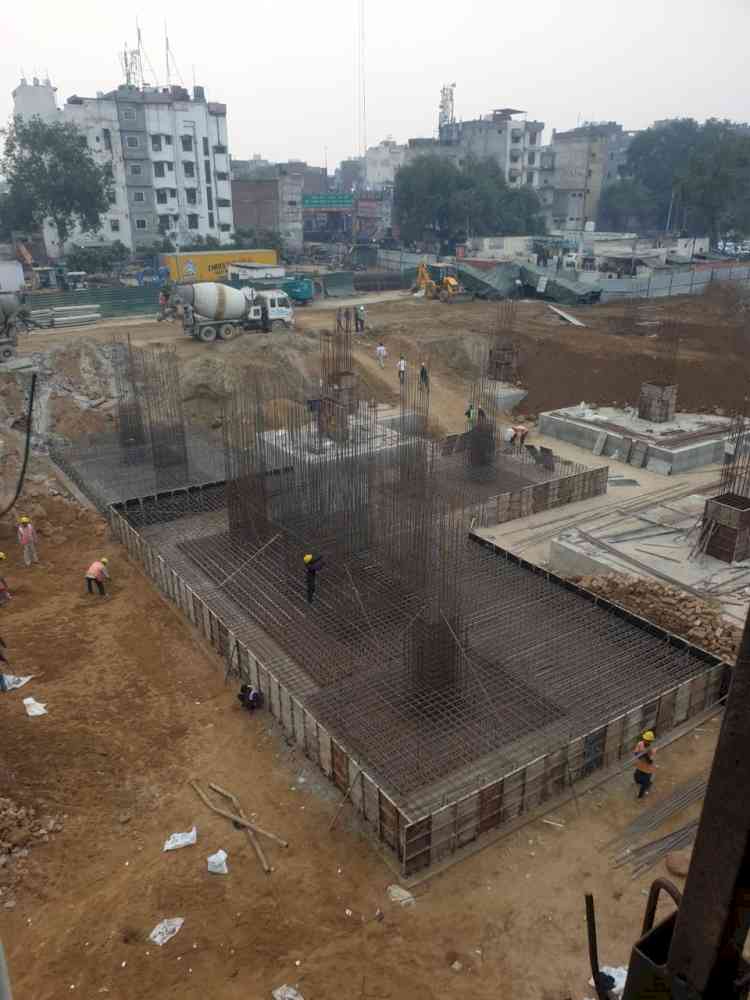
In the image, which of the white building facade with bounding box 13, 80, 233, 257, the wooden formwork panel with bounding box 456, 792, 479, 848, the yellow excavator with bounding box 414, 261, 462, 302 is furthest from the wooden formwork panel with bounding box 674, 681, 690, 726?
the white building facade with bounding box 13, 80, 233, 257

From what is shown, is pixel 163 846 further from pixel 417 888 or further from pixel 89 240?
pixel 89 240

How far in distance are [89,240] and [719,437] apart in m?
43.0

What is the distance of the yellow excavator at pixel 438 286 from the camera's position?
118 feet

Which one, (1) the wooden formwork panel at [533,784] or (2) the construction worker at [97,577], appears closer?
(1) the wooden formwork panel at [533,784]

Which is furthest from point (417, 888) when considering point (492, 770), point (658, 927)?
point (658, 927)

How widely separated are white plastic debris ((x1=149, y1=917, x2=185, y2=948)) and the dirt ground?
7cm

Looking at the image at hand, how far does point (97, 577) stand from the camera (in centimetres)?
1291

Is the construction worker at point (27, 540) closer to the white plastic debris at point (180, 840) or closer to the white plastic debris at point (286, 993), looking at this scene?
the white plastic debris at point (180, 840)

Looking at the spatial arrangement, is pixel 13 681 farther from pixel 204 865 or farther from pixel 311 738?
pixel 311 738

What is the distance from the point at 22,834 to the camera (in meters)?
7.93

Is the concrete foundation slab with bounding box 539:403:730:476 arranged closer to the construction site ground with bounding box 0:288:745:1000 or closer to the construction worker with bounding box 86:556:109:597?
the construction site ground with bounding box 0:288:745:1000

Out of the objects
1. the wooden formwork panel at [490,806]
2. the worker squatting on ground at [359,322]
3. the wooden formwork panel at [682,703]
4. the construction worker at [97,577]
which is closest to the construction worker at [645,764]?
the wooden formwork panel at [682,703]

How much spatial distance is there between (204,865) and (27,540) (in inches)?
338

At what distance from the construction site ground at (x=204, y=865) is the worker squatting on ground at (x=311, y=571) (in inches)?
73.5
